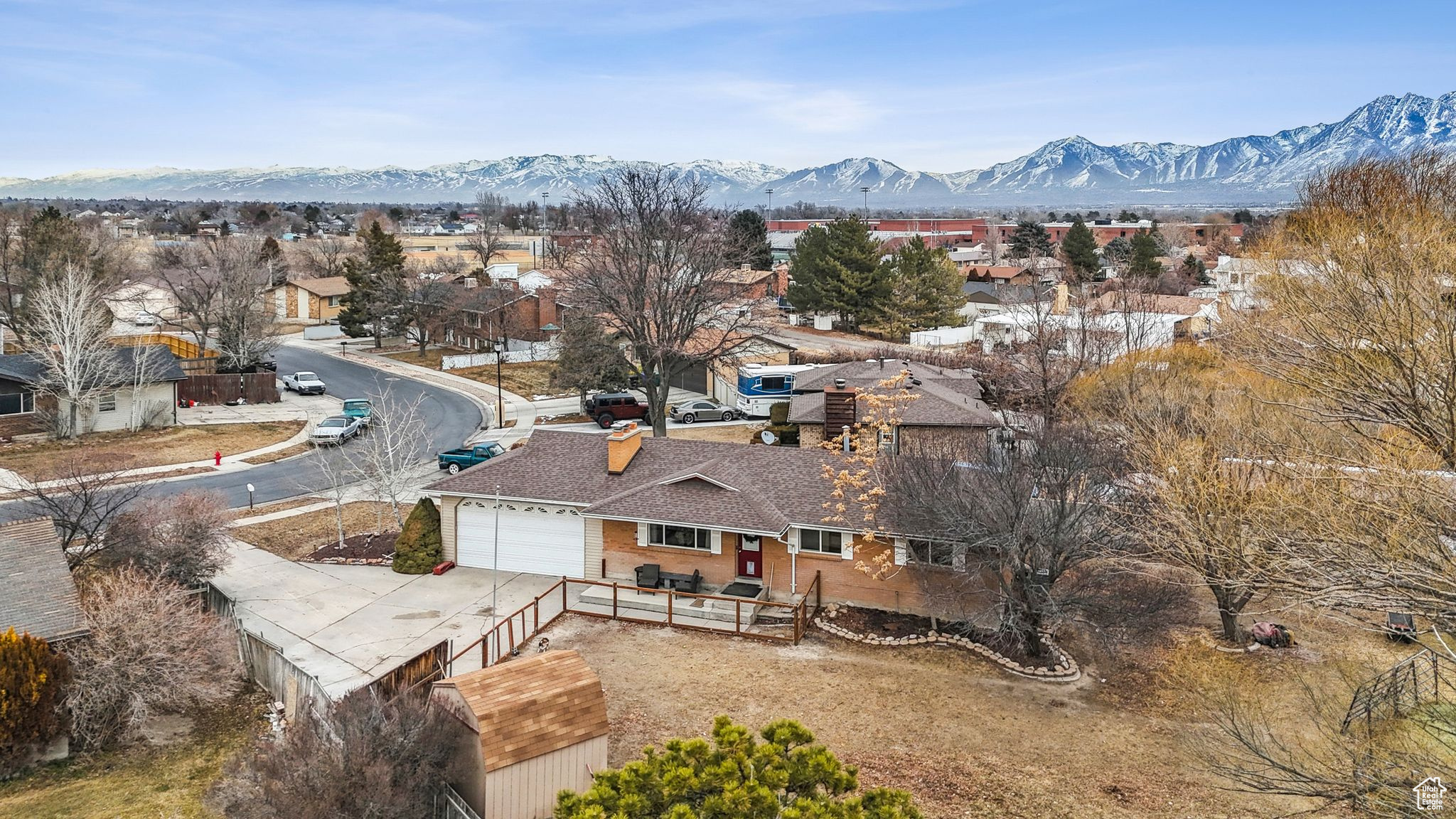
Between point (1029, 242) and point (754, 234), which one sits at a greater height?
point (1029, 242)

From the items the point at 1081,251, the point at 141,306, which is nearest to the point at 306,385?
the point at 141,306

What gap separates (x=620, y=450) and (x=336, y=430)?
22.9m

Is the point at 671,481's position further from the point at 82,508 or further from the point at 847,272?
the point at 847,272

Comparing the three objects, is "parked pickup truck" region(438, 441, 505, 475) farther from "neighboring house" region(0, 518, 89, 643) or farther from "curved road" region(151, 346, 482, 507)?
"neighboring house" region(0, 518, 89, 643)

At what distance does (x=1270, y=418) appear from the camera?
22734 millimetres

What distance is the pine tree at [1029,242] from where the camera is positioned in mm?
119375

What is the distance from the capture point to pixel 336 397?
192 feet

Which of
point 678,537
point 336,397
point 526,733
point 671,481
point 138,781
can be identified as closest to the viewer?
point 526,733

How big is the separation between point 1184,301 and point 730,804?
6464 centimetres

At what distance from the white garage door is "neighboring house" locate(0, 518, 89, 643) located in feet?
33.1

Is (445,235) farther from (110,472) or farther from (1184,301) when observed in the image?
(110,472)

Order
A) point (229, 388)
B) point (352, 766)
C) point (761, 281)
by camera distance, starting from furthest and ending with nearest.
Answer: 1. point (761, 281)
2. point (229, 388)
3. point (352, 766)

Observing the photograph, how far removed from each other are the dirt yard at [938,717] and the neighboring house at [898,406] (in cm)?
776

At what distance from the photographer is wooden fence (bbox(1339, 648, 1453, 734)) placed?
15.4 metres
